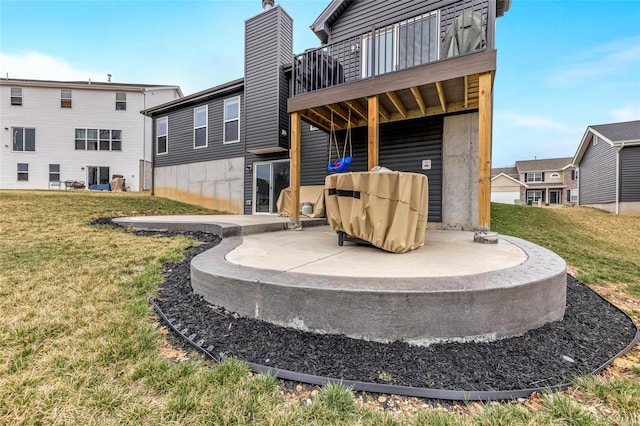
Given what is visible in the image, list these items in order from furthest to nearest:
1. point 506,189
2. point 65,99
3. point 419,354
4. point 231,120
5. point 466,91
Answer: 1. point 506,189
2. point 65,99
3. point 231,120
4. point 466,91
5. point 419,354

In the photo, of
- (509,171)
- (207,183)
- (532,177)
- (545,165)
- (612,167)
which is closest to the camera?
(207,183)

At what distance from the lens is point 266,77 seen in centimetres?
843

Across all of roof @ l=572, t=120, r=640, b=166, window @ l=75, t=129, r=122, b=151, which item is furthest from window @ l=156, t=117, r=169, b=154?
roof @ l=572, t=120, r=640, b=166

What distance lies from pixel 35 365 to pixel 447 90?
237 inches

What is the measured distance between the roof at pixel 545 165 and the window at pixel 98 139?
38009mm

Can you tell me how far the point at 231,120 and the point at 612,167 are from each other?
681 inches

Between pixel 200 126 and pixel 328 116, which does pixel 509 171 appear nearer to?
pixel 328 116

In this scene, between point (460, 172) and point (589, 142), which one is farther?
point (589, 142)

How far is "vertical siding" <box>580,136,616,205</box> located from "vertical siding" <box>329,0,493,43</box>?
42.2ft

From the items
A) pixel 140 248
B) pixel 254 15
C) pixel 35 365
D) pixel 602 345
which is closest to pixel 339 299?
pixel 35 365

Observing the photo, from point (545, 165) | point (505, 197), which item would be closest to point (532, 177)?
point (545, 165)

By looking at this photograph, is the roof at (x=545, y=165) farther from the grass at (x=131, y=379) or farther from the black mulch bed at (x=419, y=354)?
the black mulch bed at (x=419, y=354)

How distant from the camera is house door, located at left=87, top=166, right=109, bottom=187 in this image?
1609cm

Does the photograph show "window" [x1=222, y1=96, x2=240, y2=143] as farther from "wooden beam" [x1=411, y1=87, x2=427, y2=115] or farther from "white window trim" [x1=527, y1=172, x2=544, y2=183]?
"white window trim" [x1=527, y1=172, x2=544, y2=183]
